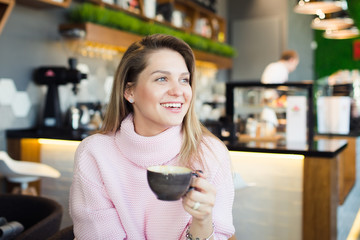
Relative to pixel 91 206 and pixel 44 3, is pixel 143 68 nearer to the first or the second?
pixel 91 206

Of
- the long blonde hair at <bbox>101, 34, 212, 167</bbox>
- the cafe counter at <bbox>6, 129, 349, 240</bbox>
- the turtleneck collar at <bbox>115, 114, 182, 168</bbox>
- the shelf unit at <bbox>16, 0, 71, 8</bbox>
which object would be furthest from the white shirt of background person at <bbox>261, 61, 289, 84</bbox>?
the turtleneck collar at <bbox>115, 114, 182, 168</bbox>

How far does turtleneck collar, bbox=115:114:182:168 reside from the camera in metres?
1.28

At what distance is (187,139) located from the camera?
1316mm

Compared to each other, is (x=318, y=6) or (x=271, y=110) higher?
(x=318, y=6)

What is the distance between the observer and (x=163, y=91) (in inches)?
49.3

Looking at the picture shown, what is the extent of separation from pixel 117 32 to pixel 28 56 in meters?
0.82

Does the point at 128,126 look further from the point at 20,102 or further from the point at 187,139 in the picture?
the point at 20,102

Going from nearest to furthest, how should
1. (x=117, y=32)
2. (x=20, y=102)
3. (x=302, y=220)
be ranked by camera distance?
(x=302, y=220) < (x=20, y=102) < (x=117, y=32)

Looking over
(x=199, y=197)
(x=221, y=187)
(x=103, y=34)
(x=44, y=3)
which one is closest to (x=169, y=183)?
(x=199, y=197)

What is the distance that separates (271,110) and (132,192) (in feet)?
5.71

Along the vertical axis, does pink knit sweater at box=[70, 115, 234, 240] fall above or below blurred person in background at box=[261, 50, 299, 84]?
below

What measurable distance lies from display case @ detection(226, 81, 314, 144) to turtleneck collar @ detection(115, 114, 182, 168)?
1536 mm

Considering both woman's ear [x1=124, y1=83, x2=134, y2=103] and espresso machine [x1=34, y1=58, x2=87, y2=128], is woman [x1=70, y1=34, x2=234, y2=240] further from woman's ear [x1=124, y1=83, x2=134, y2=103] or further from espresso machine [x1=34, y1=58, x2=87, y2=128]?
espresso machine [x1=34, y1=58, x2=87, y2=128]

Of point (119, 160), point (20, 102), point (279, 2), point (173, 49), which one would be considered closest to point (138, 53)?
point (173, 49)
